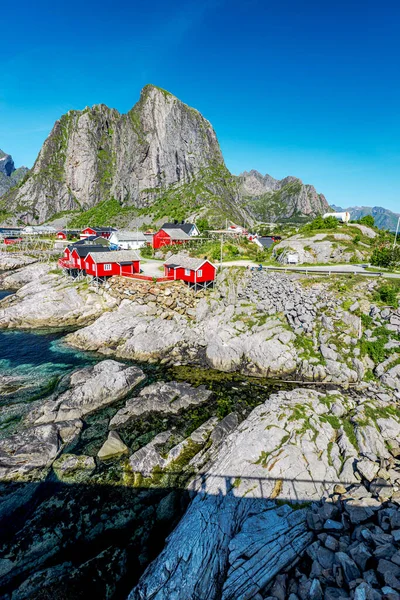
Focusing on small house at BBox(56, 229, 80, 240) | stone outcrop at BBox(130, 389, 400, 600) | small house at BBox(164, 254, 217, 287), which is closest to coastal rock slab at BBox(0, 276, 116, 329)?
small house at BBox(164, 254, 217, 287)

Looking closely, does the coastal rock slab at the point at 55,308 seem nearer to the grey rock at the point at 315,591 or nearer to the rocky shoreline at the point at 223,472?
the rocky shoreline at the point at 223,472

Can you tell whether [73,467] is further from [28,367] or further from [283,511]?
[28,367]

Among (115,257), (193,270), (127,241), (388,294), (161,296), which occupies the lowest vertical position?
(161,296)

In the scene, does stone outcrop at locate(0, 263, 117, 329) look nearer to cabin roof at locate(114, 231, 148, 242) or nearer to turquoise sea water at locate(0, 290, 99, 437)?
turquoise sea water at locate(0, 290, 99, 437)

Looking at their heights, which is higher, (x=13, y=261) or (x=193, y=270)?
(x=193, y=270)

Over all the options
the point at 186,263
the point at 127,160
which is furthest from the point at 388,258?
the point at 127,160

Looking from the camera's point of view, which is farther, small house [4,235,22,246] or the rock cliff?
the rock cliff

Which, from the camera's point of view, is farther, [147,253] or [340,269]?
[147,253]

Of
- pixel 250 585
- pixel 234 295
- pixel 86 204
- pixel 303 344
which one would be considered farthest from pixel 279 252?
pixel 86 204
